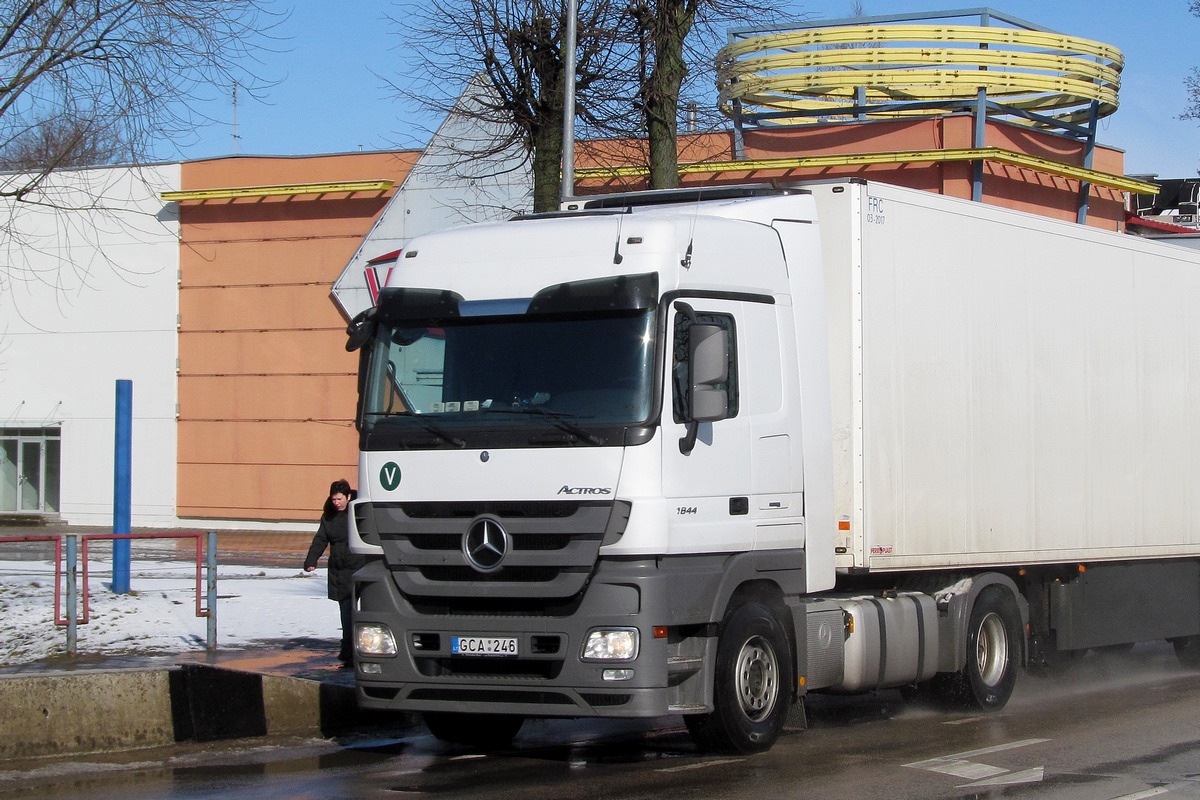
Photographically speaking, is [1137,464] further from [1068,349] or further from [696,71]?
[696,71]

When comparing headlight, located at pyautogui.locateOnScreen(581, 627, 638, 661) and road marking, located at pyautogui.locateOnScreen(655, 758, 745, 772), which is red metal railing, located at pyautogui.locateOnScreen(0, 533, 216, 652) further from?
headlight, located at pyautogui.locateOnScreen(581, 627, 638, 661)

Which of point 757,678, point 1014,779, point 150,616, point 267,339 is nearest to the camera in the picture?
point 1014,779

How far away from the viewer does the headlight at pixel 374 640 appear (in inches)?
315

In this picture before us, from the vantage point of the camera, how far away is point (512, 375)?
26.0ft

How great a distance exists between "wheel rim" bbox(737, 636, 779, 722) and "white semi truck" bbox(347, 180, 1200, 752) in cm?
3

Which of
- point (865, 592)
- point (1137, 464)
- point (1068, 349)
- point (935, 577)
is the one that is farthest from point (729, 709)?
point (1137, 464)

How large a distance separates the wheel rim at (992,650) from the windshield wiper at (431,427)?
16.0 ft

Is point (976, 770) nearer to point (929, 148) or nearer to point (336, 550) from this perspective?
point (336, 550)

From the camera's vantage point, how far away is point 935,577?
34.4 ft

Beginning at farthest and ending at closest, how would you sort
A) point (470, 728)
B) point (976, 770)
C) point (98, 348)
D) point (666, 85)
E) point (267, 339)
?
1. point (98, 348)
2. point (267, 339)
3. point (666, 85)
4. point (470, 728)
5. point (976, 770)

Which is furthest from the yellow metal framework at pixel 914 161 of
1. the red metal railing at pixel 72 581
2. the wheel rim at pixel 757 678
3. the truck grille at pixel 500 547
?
the truck grille at pixel 500 547

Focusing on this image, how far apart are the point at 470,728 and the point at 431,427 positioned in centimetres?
236

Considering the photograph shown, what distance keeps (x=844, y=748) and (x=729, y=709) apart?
131 cm

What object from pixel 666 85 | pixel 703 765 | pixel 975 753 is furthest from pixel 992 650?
pixel 666 85
